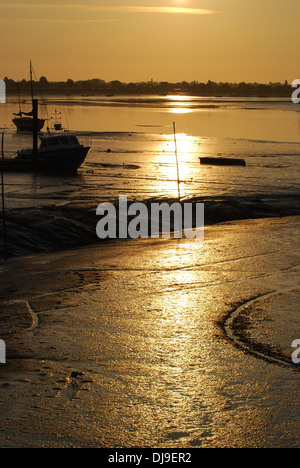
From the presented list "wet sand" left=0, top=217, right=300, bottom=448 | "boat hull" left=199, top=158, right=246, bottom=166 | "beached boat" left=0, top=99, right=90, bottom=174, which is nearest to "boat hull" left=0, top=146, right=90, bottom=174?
"beached boat" left=0, top=99, right=90, bottom=174

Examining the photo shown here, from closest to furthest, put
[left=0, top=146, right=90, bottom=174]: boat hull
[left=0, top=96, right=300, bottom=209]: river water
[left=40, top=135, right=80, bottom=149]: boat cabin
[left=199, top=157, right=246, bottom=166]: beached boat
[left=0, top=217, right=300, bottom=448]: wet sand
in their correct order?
[left=0, top=217, right=300, bottom=448]: wet sand < [left=0, top=96, right=300, bottom=209]: river water < [left=0, top=146, right=90, bottom=174]: boat hull < [left=199, top=157, right=246, bottom=166]: beached boat < [left=40, top=135, right=80, bottom=149]: boat cabin

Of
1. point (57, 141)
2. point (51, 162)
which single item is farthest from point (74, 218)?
point (57, 141)

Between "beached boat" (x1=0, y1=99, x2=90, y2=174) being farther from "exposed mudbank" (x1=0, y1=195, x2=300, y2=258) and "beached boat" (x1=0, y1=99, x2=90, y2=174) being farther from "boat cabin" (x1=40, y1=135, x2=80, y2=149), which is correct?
"exposed mudbank" (x1=0, y1=195, x2=300, y2=258)

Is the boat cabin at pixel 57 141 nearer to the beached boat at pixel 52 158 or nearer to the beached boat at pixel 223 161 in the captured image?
the beached boat at pixel 52 158

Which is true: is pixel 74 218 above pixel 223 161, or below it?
below

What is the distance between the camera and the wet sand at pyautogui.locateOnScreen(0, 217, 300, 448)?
8.68m

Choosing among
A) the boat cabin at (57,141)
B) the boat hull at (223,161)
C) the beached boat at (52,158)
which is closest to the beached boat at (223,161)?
the boat hull at (223,161)

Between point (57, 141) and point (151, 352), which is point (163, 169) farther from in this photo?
point (151, 352)

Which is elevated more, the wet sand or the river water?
the river water

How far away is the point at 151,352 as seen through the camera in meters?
11.4

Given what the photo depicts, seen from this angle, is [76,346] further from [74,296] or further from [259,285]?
[259,285]

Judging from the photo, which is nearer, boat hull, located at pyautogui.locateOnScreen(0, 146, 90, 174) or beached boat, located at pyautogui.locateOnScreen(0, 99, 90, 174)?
boat hull, located at pyautogui.locateOnScreen(0, 146, 90, 174)

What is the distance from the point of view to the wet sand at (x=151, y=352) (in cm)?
868
